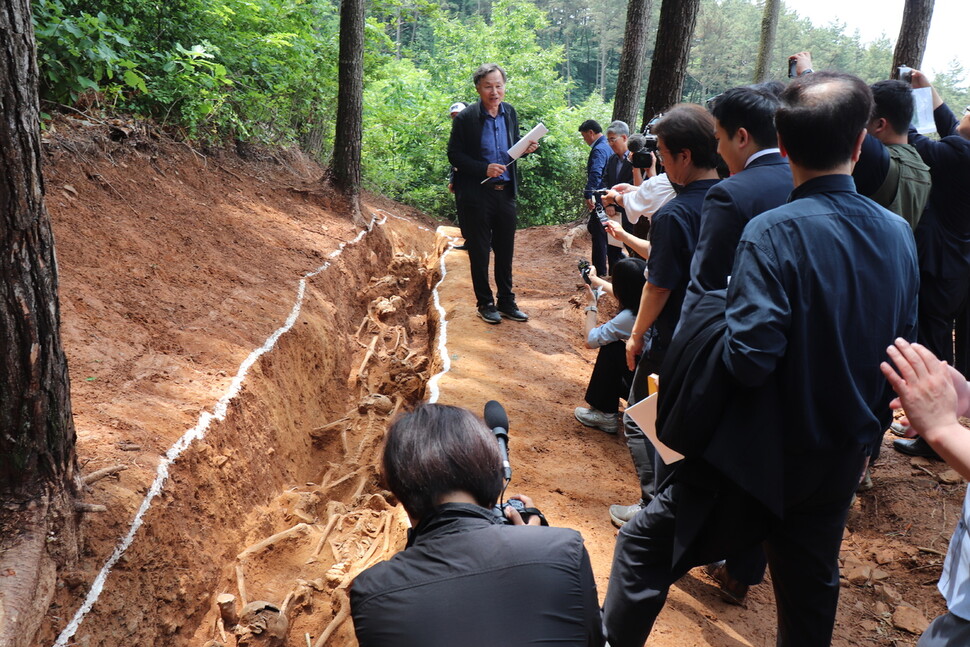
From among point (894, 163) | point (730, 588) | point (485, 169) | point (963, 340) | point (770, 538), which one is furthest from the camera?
point (485, 169)

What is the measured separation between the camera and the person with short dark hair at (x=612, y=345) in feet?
12.5

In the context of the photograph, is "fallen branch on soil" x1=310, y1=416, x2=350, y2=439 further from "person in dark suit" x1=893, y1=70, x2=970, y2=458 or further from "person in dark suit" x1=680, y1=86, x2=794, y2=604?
"person in dark suit" x1=893, y1=70, x2=970, y2=458

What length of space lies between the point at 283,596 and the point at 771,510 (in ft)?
8.58

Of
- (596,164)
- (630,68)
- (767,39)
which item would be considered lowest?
(596,164)

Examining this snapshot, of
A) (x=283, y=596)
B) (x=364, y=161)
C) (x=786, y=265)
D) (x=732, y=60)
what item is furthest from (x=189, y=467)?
(x=732, y=60)

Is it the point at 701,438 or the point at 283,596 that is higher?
the point at 701,438

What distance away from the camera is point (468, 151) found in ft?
19.6

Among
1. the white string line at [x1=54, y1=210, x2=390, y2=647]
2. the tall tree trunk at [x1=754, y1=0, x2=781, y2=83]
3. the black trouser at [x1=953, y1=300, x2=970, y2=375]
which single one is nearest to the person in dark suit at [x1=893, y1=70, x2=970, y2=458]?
the black trouser at [x1=953, y1=300, x2=970, y2=375]

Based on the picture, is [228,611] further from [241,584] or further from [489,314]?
[489,314]

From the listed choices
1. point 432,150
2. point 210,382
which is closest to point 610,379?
point 210,382

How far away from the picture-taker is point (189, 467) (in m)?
3.73

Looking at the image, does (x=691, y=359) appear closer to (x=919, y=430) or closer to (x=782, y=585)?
(x=919, y=430)

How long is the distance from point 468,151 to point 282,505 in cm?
329

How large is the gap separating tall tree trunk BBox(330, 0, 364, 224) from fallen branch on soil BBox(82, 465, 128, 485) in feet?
21.6
